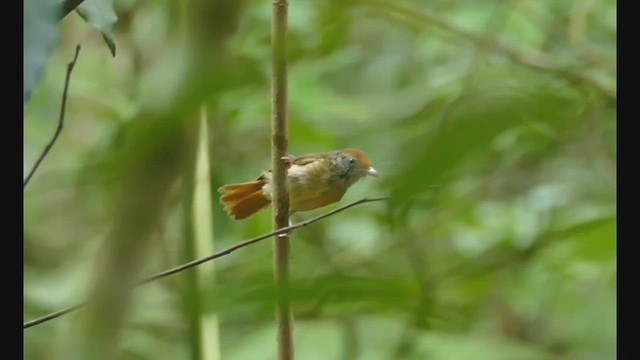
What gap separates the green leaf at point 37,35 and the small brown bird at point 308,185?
80cm

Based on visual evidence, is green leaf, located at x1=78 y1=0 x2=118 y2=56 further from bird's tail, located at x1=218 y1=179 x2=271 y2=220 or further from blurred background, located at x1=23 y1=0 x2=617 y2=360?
bird's tail, located at x1=218 y1=179 x2=271 y2=220

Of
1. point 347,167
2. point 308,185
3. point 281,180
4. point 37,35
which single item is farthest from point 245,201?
point 37,35

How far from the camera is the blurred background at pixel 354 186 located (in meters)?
0.33

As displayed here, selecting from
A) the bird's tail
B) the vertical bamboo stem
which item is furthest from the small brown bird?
the vertical bamboo stem

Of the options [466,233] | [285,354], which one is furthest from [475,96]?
[466,233]

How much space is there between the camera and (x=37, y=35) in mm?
516

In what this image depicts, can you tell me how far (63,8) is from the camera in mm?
570

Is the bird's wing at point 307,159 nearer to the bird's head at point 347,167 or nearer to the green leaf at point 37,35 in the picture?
the bird's head at point 347,167

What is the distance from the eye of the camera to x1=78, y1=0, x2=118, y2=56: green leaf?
0.70m

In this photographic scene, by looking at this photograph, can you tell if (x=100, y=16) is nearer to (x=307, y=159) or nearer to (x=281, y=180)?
(x=281, y=180)

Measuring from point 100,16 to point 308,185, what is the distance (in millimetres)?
839

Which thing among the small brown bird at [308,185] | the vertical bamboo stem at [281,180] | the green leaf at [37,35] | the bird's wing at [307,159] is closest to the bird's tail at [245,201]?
the small brown bird at [308,185]
